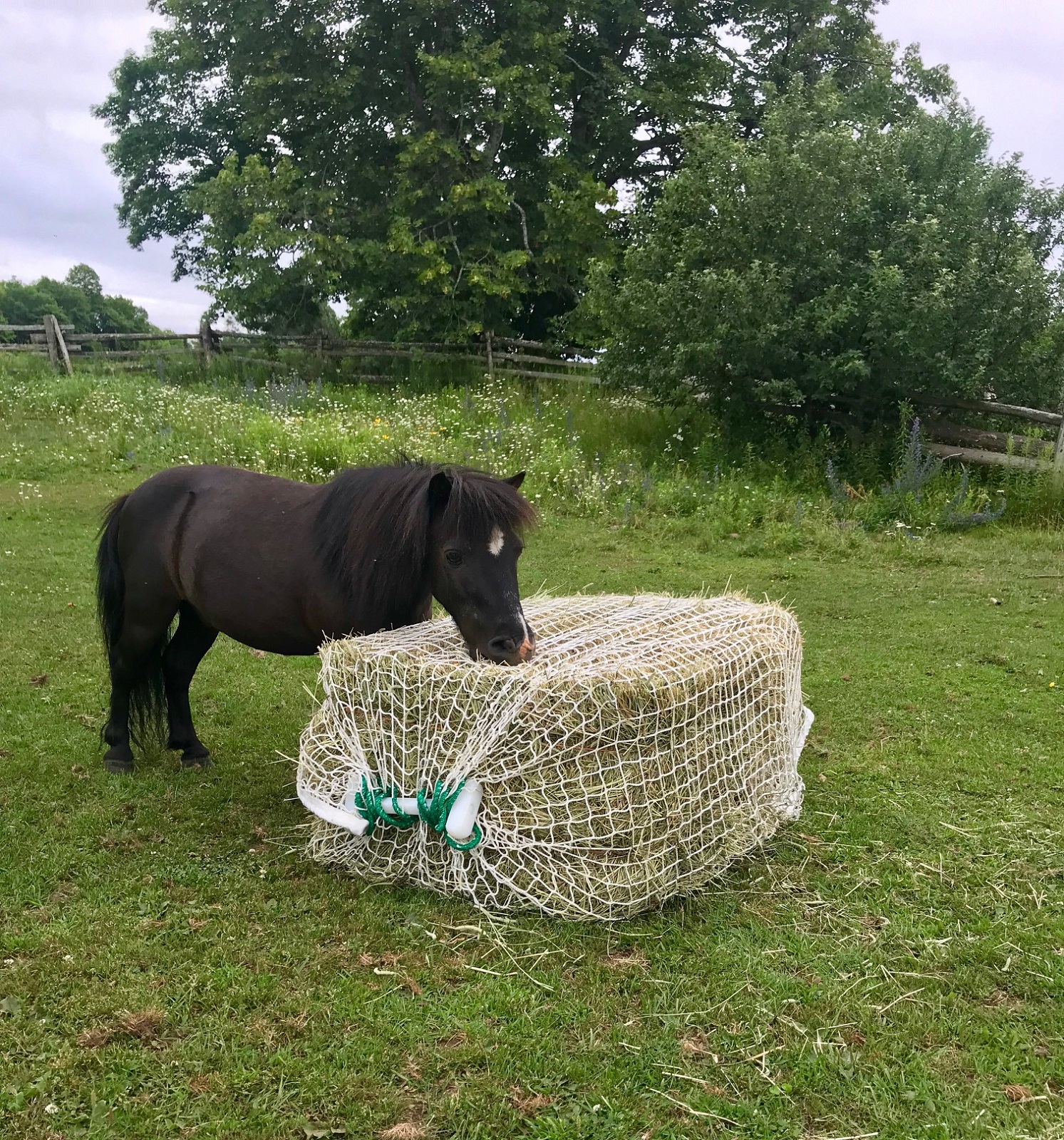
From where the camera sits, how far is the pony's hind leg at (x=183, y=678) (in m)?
4.86

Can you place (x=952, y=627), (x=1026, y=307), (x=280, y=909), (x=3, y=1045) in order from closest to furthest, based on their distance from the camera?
(x=3, y=1045), (x=280, y=909), (x=952, y=627), (x=1026, y=307)

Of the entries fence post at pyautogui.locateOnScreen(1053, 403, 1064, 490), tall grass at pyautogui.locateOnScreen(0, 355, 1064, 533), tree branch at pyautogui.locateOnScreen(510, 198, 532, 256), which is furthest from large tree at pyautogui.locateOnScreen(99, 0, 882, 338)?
fence post at pyautogui.locateOnScreen(1053, 403, 1064, 490)

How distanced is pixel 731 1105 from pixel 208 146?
76.9 feet

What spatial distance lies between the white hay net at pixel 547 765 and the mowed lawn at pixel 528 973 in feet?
0.45

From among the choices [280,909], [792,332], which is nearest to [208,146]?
[792,332]

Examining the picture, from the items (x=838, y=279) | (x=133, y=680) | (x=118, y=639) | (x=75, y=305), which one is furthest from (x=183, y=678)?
(x=75, y=305)

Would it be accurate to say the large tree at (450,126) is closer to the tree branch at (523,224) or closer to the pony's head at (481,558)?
the tree branch at (523,224)

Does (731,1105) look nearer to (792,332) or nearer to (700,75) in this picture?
(792,332)

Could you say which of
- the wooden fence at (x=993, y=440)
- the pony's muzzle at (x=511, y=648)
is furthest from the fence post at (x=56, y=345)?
the pony's muzzle at (x=511, y=648)

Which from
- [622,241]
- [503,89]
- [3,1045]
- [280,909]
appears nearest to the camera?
[3,1045]

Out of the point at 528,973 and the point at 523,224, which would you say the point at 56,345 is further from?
the point at 528,973

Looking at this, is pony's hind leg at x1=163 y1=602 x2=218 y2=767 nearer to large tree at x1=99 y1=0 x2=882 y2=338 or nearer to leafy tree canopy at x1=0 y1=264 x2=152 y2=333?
large tree at x1=99 y1=0 x2=882 y2=338

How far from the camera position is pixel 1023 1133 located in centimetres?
232

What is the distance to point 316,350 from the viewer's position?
18.9 meters
